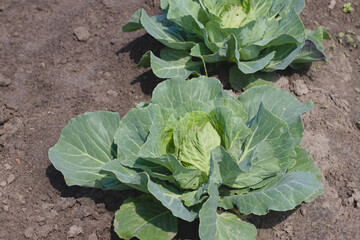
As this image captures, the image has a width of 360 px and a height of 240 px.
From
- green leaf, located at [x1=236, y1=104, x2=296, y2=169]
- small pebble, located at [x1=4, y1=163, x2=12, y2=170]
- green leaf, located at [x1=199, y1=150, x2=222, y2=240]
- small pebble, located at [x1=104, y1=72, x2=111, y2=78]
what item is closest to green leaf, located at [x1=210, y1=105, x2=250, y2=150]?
green leaf, located at [x1=236, y1=104, x2=296, y2=169]

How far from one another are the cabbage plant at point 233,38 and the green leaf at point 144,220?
1.51 m

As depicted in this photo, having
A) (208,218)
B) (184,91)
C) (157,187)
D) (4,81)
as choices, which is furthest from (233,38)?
(4,81)

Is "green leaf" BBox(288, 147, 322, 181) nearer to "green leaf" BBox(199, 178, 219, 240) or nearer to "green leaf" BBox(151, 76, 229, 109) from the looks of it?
"green leaf" BBox(151, 76, 229, 109)

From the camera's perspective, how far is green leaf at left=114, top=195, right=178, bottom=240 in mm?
3324

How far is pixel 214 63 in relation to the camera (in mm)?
4965

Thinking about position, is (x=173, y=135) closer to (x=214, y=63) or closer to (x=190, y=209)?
(x=190, y=209)

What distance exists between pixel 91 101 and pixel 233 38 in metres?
1.73

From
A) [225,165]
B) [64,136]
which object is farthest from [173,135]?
[64,136]

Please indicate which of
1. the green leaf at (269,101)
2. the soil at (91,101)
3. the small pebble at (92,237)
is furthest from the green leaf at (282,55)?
the small pebble at (92,237)

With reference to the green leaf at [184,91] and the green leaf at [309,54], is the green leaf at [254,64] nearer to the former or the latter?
the green leaf at [309,54]

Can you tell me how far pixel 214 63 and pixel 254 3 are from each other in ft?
2.66

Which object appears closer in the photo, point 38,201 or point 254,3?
point 38,201

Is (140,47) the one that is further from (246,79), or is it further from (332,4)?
(332,4)

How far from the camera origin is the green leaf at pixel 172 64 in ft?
14.8
